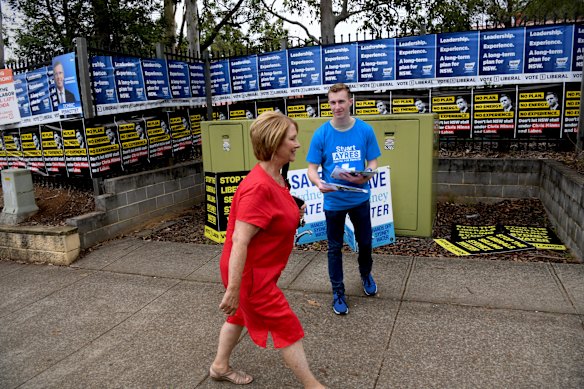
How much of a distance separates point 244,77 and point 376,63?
7.80ft

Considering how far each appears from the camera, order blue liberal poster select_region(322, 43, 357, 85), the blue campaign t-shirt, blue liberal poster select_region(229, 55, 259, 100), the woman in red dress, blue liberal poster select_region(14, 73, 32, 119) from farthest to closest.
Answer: blue liberal poster select_region(229, 55, 259, 100), blue liberal poster select_region(322, 43, 357, 85), blue liberal poster select_region(14, 73, 32, 119), the blue campaign t-shirt, the woman in red dress

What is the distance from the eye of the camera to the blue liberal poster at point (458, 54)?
275 inches

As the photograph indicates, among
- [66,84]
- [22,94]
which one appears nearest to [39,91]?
[22,94]

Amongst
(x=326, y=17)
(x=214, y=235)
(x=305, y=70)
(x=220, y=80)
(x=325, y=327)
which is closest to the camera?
(x=325, y=327)

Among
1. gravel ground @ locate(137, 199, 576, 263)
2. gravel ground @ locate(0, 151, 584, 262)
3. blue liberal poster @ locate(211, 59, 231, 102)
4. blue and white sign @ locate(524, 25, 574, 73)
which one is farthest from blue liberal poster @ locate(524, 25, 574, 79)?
blue liberal poster @ locate(211, 59, 231, 102)

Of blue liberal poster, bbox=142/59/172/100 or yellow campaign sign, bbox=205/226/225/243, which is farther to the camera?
blue liberal poster, bbox=142/59/172/100

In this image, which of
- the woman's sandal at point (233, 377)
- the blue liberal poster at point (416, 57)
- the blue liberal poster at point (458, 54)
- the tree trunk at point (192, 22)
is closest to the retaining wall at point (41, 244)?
the woman's sandal at point (233, 377)

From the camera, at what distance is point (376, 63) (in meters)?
7.54

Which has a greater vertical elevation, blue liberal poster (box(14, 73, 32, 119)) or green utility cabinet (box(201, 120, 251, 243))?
blue liberal poster (box(14, 73, 32, 119))

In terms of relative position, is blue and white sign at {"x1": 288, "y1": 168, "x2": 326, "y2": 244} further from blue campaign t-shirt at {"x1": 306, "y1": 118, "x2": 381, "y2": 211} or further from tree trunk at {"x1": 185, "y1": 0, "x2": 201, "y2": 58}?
tree trunk at {"x1": 185, "y1": 0, "x2": 201, "y2": 58}

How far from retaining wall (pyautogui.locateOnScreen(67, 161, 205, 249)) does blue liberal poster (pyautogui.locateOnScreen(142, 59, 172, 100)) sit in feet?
3.87

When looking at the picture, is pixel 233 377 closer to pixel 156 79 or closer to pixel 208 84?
pixel 156 79

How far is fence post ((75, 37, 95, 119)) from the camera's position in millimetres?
6199

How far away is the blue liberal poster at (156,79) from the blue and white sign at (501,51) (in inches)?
195
